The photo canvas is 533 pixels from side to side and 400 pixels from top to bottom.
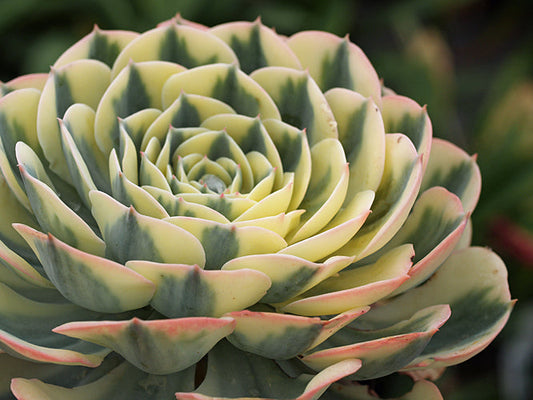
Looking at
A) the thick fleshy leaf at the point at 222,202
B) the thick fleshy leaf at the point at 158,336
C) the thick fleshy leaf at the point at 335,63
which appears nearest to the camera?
the thick fleshy leaf at the point at 158,336

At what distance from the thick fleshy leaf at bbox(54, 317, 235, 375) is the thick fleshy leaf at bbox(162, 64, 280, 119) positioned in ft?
0.89

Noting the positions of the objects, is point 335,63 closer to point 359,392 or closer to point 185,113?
point 185,113

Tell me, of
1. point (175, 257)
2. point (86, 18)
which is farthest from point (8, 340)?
point (86, 18)

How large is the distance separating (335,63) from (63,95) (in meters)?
0.30

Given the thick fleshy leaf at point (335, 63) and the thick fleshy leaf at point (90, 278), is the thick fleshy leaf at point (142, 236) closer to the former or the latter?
the thick fleshy leaf at point (90, 278)

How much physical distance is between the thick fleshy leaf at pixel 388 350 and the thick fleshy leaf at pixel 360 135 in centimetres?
14

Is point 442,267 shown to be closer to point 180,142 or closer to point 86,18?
point 180,142

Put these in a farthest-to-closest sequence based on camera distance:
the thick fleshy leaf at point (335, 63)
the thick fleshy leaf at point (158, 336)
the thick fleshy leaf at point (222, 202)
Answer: the thick fleshy leaf at point (335, 63)
the thick fleshy leaf at point (222, 202)
the thick fleshy leaf at point (158, 336)

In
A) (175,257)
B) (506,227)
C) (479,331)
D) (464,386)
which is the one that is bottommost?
(464,386)

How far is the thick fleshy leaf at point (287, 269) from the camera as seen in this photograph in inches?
21.8

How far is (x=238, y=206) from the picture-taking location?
624 millimetres

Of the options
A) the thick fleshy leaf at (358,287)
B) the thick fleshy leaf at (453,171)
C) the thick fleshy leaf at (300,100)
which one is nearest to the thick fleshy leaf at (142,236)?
the thick fleshy leaf at (358,287)

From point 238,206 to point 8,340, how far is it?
8.9 inches

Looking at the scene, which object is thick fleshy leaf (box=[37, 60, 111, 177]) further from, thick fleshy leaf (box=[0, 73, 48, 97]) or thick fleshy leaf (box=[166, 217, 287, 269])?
thick fleshy leaf (box=[166, 217, 287, 269])
